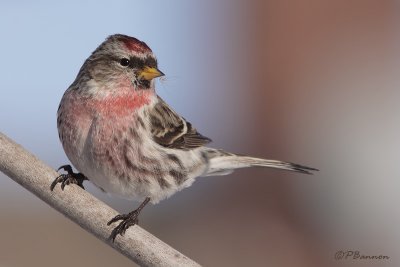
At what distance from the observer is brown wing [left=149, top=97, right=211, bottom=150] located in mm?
4359

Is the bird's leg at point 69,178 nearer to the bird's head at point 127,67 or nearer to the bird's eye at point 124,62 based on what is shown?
the bird's head at point 127,67

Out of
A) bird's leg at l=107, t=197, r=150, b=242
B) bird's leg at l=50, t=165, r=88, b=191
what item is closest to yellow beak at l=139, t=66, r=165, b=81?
bird's leg at l=50, t=165, r=88, b=191

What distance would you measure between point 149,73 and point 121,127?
0.27 m

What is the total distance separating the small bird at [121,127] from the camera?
158 inches

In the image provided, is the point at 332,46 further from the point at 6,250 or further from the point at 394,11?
the point at 6,250

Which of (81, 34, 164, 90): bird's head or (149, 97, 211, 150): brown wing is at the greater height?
(81, 34, 164, 90): bird's head

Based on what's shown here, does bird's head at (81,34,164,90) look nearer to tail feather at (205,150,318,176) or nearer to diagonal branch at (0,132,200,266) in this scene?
tail feather at (205,150,318,176)

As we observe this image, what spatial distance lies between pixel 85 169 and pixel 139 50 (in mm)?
581

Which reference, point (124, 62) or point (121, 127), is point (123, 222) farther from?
point (124, 62)

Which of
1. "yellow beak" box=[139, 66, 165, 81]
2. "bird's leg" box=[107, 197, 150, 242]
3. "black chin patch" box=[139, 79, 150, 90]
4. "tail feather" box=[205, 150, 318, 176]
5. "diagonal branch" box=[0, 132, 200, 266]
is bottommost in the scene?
"tail feather" box=[205, 150, 318, 176]

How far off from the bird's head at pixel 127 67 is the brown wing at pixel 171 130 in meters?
0.22

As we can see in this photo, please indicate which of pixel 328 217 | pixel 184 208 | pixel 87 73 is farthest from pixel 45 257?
pixel 87 73

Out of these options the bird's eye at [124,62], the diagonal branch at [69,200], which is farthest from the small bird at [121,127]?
the diagonal branch at [69,200]

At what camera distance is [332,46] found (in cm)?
1095
